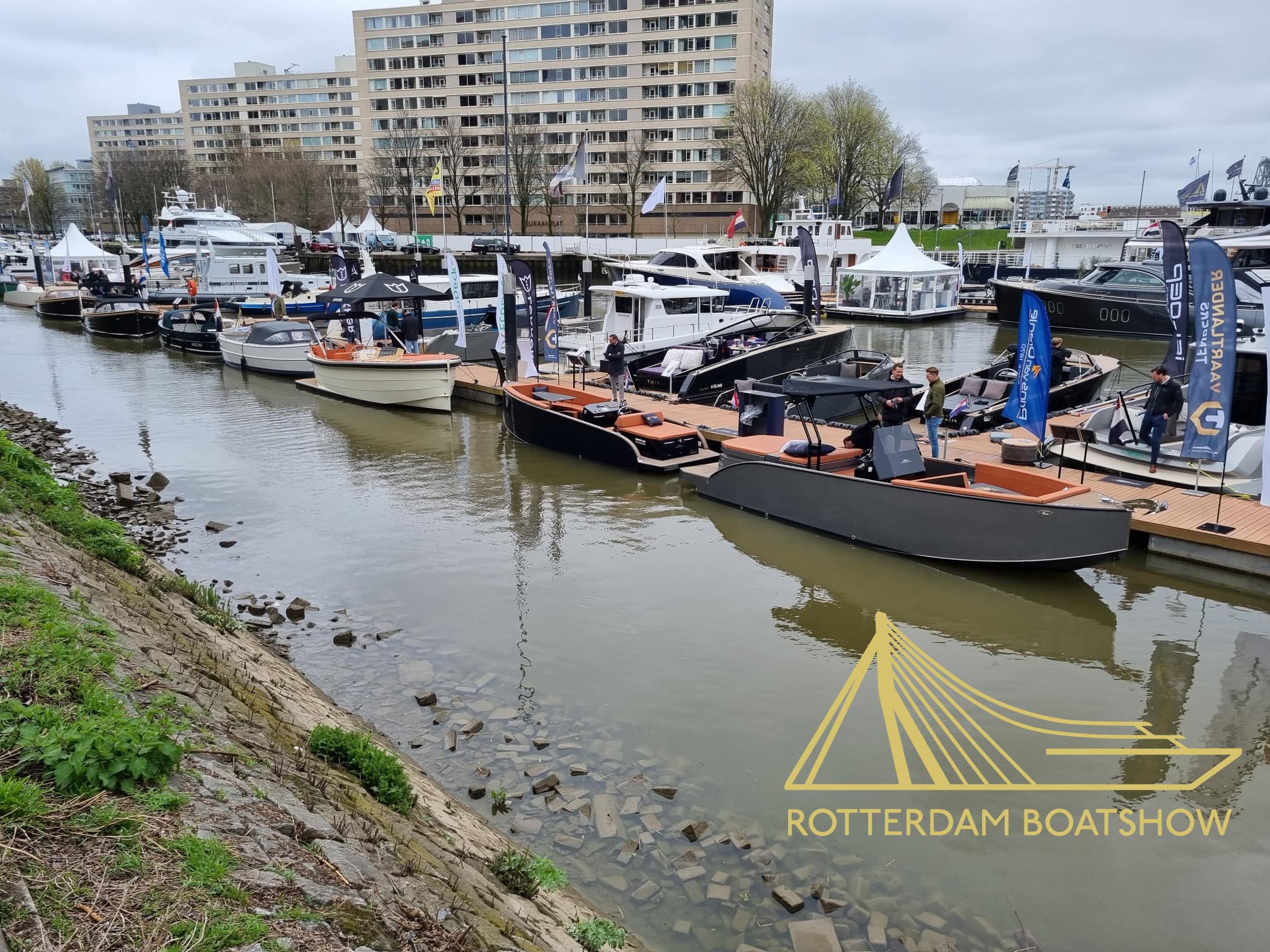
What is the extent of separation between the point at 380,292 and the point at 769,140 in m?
50.6

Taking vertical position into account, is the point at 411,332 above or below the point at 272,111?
below

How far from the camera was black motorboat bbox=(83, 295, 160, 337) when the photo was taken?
36.8 meters

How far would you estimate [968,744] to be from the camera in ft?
25.1

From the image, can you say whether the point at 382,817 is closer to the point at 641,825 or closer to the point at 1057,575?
the point at 641,825

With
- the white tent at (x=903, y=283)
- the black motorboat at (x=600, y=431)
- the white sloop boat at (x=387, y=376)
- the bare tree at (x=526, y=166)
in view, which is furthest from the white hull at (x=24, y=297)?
the white tent at (x=903, y=283)

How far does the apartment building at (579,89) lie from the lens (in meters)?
77.6

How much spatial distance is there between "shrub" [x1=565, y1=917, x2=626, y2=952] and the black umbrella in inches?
771

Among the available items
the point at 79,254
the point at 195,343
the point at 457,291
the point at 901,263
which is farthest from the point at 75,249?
the point at 901,263

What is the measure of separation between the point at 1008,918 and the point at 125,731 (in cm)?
564

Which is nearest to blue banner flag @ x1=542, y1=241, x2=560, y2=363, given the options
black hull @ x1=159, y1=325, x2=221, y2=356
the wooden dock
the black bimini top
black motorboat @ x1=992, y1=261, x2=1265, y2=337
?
the wooden dock

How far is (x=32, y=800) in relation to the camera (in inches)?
158

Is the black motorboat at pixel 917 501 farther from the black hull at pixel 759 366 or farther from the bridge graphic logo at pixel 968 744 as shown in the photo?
the black hull at pixel 759 366

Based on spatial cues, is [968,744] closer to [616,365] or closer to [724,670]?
[724,670]

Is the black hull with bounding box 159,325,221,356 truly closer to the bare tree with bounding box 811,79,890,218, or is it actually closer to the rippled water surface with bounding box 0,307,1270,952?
the rippled water surface with bounding box 0,307,1270,952
